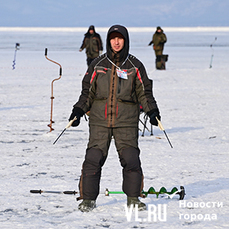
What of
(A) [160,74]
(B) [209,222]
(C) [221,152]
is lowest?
(B) [209,222]

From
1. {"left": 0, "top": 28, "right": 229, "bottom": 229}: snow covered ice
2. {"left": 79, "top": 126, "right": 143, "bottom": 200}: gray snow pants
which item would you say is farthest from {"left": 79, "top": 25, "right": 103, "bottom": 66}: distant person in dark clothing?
{"left": 79, "top": 126, "right": 143, "bottom": 200}: gray snow pants

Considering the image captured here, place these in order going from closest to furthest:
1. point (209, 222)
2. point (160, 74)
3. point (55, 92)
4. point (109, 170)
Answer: point (209, 222) < point (109, 170) < point (55, 92) < point (160, 74)

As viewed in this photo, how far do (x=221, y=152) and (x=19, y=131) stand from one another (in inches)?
139

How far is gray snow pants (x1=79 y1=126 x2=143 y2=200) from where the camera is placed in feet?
14.6

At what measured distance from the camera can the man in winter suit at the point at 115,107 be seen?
4406mm

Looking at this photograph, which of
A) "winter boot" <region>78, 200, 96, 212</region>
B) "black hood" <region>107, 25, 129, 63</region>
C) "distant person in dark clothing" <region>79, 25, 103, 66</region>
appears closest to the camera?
"black hood" <region>107, 25, 129, 63</region>

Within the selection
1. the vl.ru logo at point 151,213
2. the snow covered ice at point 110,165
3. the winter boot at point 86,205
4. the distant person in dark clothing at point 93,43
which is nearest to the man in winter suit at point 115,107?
the winter boot at point 86,205

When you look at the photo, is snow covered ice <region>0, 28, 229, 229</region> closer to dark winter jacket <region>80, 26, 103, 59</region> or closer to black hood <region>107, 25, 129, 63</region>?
black hood <region>107, 25, 129, 63</region>

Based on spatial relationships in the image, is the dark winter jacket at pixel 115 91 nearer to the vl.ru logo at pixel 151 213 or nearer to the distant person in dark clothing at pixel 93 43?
the vl.ru logo at pixel 151 213

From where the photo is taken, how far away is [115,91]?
439 centimetres

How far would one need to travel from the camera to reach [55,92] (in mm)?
14242

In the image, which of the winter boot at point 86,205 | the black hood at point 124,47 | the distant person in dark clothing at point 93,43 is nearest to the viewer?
the black hood at point 124,47

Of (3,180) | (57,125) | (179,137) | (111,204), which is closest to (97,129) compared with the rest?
(111,204)

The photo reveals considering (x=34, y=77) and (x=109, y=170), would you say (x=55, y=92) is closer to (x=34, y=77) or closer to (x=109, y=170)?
(x=34, y=77)
